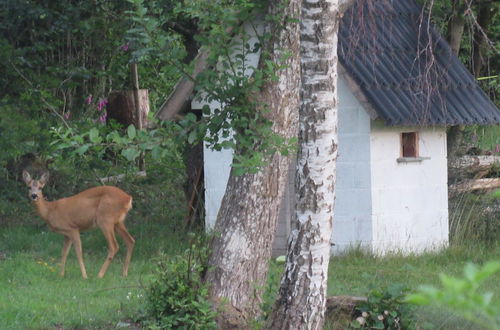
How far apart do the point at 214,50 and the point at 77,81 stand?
11163mm

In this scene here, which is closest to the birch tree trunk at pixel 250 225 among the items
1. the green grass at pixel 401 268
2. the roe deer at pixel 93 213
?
the green grass at pixel 401 268

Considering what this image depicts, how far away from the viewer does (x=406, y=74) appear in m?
12.4

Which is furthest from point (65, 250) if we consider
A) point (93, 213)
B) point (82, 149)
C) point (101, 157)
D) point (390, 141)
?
point (82, 149)

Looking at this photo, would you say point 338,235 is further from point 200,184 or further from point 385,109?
point 200,184

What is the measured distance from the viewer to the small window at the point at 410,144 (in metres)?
12.7

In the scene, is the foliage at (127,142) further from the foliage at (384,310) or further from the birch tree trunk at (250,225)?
the foliage at (384,310)

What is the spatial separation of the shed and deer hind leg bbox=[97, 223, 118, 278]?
154cm

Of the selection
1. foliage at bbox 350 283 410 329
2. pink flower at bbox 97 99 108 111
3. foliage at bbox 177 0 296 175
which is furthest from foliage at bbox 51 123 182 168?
pink flower at bbox 97 99 108 111

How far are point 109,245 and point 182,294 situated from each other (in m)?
4.80

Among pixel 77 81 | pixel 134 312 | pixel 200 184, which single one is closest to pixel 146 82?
pixel 77 81

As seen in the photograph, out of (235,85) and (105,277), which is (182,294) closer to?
(235,85)

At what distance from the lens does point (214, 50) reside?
6570 millimetres

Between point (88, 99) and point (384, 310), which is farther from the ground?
point (88, 99)

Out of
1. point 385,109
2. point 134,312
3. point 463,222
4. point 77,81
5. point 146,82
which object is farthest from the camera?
point 146,82
